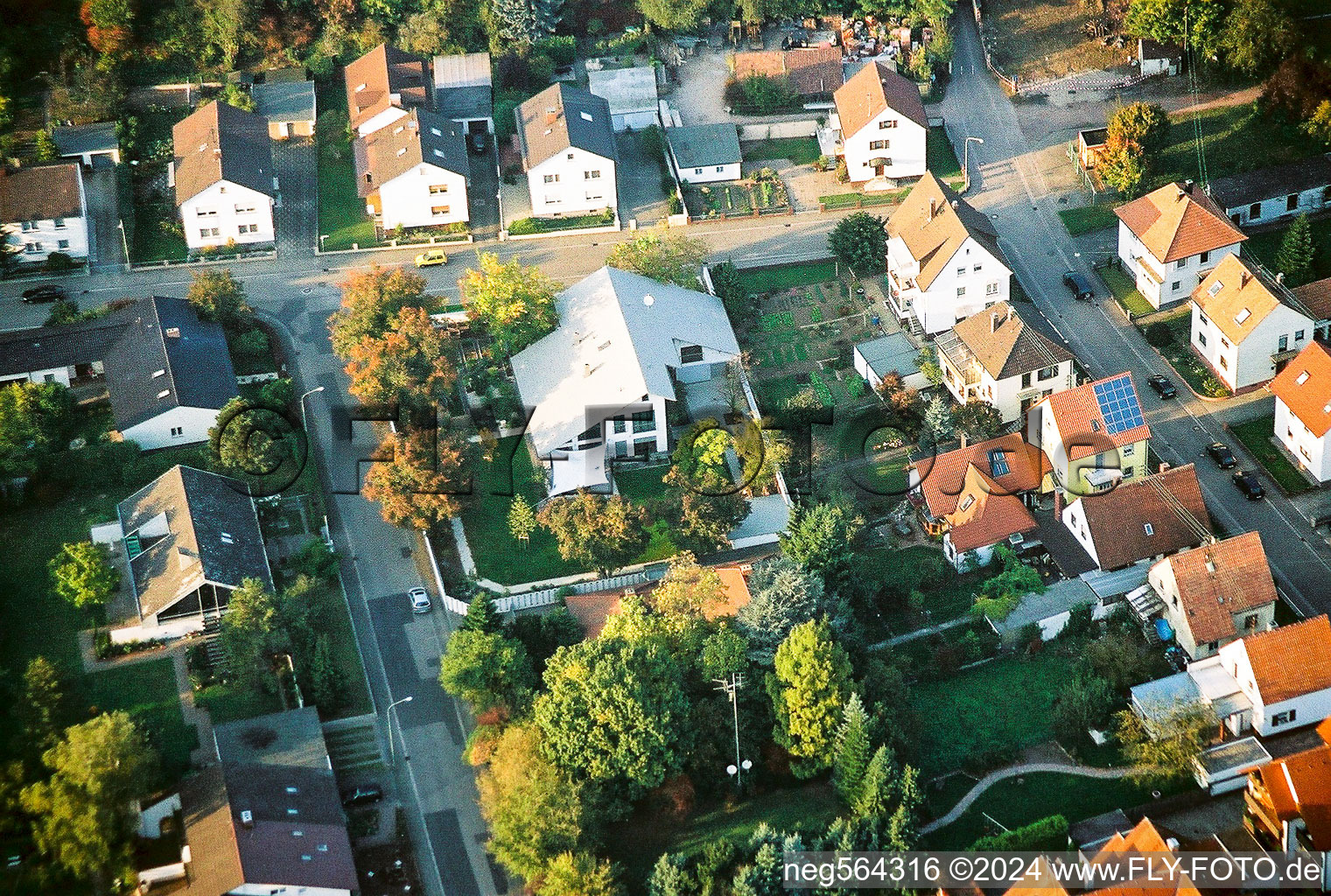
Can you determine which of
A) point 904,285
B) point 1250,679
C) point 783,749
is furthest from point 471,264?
point 1250,679

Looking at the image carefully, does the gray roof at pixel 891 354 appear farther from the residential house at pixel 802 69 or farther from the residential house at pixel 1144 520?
the residential house at pixel 802 69

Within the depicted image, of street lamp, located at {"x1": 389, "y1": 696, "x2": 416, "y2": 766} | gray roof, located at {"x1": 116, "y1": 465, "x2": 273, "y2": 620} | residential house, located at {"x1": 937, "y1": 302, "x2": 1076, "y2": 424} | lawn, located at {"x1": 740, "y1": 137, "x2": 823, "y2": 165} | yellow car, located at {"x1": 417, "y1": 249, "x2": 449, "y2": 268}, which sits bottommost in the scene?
street lamp, located at {"x1": 389, "y1": 696, "x2": 416, "y2": 766}

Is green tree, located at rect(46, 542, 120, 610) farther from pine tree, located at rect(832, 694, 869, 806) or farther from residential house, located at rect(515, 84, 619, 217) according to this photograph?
residential house, located at rect(515, 84, 619, 217)

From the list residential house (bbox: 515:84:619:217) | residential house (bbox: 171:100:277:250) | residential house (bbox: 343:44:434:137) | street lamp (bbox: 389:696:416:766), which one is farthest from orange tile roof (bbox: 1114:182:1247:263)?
residential house (bbox: 171:100:277:250)

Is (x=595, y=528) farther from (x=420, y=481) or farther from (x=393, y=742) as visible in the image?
(x=393, y=742)

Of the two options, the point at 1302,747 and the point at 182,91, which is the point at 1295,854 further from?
the point at 182,91

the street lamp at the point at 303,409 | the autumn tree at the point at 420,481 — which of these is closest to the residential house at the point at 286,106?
the street lamp at the point at 303,409

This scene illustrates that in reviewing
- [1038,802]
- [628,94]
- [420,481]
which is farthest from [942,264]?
[1038,802]
